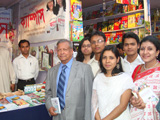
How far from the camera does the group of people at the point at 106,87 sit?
1.80m

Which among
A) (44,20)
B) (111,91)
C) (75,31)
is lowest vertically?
(111,91)

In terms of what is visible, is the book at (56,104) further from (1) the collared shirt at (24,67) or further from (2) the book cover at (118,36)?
(2) the book cover at (118,36)

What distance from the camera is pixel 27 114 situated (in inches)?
97.7

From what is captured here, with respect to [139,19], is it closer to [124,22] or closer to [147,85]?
[124,22]

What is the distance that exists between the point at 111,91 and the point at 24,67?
2648 mm

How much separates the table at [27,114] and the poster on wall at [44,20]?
4.96 feet

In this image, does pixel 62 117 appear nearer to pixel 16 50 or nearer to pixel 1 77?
pixel 1 77

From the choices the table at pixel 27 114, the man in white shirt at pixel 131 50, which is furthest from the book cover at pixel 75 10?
the table at pixel 27 114

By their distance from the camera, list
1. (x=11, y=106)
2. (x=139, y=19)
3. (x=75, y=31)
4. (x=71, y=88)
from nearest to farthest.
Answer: (x=71, y=88)
(x=11, y=106)
(x=75, y=31)
(x=139, y=19)

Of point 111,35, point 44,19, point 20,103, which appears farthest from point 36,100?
point 111,35

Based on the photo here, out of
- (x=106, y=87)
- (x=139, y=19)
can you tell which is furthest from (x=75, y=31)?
(x=139, y=19)

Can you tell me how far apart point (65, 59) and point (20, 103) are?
0.92 meters

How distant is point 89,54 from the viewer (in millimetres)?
2830

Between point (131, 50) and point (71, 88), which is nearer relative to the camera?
point (71, 88)
